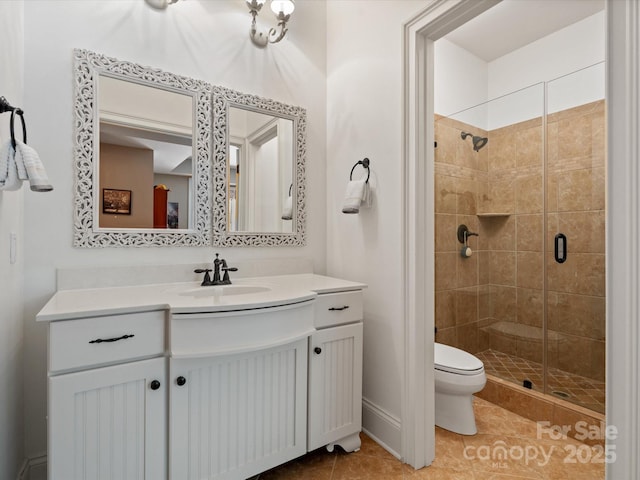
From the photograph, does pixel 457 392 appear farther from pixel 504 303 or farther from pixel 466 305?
pixel 504 303

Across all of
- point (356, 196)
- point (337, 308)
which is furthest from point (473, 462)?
point (356, 196)

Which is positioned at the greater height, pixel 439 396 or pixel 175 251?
pixel 175 251

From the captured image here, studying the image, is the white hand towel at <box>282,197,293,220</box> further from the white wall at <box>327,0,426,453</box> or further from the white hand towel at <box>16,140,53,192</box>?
the white hand towel at <box>16,140,53,192</box>

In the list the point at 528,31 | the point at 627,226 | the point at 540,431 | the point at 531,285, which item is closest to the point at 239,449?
the point at 627,226

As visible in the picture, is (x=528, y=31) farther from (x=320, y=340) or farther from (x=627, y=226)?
(x=320, y=340)

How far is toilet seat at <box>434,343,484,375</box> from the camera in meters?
1.86

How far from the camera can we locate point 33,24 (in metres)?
1.40

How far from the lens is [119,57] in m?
1.58

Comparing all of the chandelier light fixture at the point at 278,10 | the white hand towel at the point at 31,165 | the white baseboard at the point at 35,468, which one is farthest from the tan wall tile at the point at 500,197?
the white baseboard at the point at 35,468

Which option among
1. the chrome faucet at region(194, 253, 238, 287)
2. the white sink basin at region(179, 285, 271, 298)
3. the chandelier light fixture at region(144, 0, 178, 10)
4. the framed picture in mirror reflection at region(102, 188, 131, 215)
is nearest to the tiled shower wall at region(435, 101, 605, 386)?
the white sink basin at region(179, 285, 271, 298)

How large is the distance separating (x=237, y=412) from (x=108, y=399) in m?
0.47

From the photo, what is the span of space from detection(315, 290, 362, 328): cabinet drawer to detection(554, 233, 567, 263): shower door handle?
1690 millimetres

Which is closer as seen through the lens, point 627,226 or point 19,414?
point 627,226

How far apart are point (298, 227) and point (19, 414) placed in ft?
5.11
